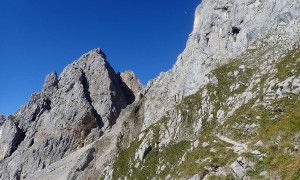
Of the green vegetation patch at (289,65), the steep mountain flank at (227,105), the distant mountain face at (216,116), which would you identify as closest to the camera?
the steep mountain flank at (227,105)

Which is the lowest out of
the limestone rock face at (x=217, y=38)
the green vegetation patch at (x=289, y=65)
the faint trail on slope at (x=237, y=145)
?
the faint trail on slope at (x=237, y=145)

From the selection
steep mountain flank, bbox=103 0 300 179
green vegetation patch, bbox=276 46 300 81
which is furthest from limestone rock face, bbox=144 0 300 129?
green vegetation patch, bbox=276 46 300 81

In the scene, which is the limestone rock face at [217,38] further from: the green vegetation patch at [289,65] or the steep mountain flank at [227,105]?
the green vegetation patch at [289,65]

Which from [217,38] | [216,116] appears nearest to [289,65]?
[216,116]

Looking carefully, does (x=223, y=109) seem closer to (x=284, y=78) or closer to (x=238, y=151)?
(x=284, y=78)

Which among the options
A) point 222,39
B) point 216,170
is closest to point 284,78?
point 216,170

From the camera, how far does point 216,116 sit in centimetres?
9906

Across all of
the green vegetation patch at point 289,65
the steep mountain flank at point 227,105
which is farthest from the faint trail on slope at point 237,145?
the green vegetation patch at point 289,65

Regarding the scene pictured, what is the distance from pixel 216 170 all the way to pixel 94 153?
107274mm

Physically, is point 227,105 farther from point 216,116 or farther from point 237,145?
point 237,145

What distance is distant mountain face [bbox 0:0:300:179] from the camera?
60.2 metres

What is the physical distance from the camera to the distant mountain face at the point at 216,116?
6025 centimetres

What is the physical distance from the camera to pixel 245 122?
250 ft

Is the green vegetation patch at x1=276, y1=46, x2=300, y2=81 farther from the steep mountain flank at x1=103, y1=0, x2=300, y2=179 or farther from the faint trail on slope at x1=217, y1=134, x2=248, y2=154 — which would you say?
the faint trail on slope at x1=217, y1=134, x2=248, y2=154
